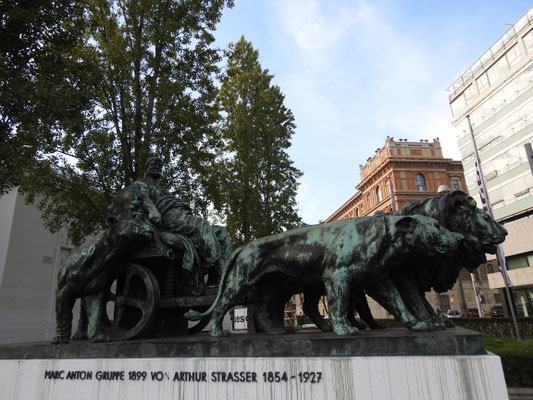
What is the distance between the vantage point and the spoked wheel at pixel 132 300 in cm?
441

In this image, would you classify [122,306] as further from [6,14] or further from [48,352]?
[6,14]

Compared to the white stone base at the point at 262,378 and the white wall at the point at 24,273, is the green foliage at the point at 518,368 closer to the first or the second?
the white stone base at the point at 262,378

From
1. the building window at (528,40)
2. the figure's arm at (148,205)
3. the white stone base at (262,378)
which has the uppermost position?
the building window at (528,40)

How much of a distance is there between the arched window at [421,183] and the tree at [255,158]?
33282 millimetres

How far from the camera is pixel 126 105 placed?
11.9m

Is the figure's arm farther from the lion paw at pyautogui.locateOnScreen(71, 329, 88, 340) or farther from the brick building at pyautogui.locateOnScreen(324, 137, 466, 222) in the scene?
the brick building at pyautogui.locateOnScreen(324, 137, 466, 222)

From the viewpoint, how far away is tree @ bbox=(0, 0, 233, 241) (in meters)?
10.9

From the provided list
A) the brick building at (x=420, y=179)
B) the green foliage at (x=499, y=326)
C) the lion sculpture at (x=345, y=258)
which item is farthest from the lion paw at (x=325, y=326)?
the brick building at (x=420, y=179)

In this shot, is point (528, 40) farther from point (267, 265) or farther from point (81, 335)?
point (81, 335)

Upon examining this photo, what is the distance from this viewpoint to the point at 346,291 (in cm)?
336

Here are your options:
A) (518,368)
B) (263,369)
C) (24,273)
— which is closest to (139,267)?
(263,369)

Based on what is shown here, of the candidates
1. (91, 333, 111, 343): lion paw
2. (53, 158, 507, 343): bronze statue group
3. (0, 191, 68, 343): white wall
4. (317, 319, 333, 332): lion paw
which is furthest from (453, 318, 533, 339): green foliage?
(0, 191, 68, 343): white wall

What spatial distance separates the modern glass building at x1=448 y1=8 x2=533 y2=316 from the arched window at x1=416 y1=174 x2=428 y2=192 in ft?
43.0

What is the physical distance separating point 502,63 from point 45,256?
3667cm
